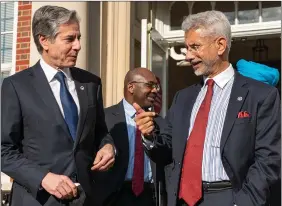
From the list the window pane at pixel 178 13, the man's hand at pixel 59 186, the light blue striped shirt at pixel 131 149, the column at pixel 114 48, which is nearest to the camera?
the man's hand at pixel 59 186

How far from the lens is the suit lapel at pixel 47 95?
3.19 meters

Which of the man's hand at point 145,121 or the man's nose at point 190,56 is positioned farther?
the man's nose at point 190,56

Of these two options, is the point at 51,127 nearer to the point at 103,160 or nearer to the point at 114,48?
the point at 103,160

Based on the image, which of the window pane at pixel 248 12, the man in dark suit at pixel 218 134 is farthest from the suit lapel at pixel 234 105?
the window pane at pixel 248 12

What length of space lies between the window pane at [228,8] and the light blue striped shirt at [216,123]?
18.0ft

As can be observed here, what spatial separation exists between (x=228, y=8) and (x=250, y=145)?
6.04 metres

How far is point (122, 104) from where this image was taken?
16.5 ft

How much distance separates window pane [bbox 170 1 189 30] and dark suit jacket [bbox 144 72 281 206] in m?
5.82

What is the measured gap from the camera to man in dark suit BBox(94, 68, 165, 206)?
15.0ft

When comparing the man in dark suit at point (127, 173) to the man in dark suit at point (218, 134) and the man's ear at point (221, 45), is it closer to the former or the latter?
the man in dark suit at point (218, 134)

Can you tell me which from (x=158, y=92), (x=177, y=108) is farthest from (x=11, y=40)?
(x=177, y=108)

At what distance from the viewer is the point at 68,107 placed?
327cm

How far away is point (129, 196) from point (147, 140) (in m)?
1.39

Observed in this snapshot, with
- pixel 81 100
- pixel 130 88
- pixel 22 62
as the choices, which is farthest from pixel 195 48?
pixel 22 62
